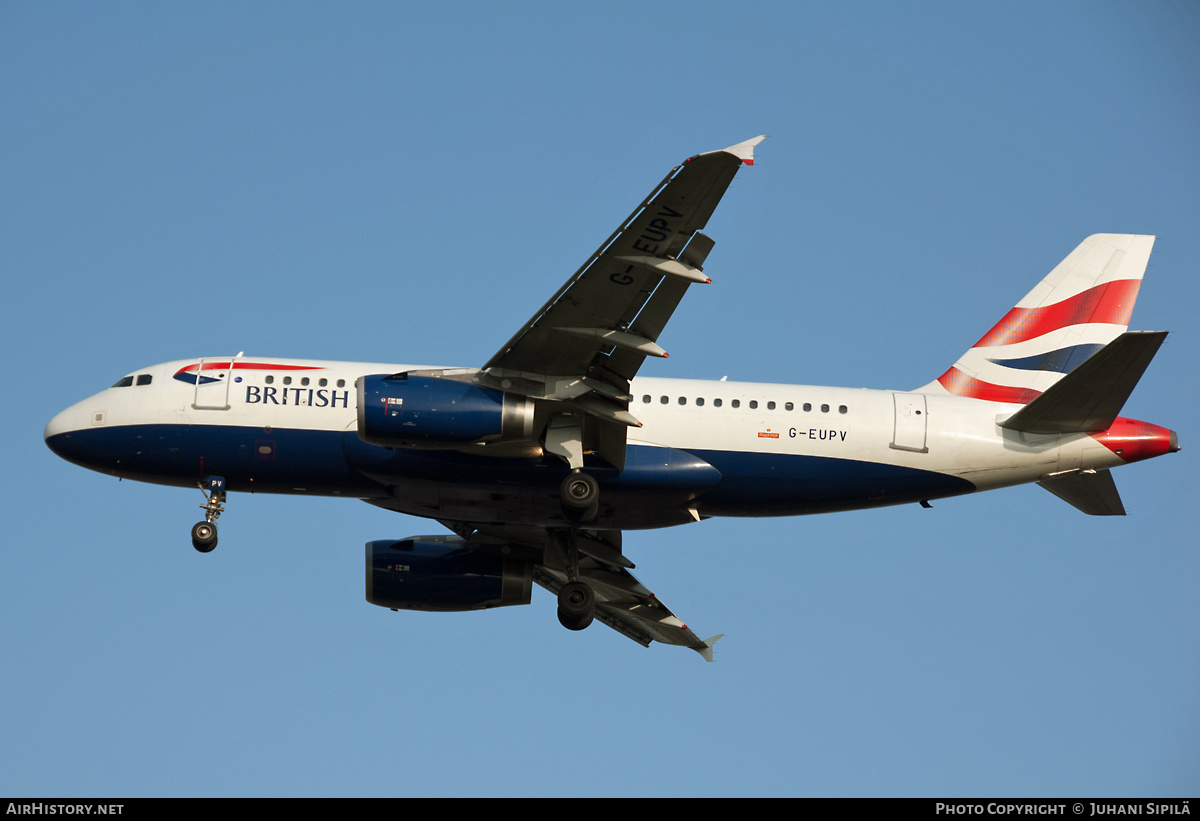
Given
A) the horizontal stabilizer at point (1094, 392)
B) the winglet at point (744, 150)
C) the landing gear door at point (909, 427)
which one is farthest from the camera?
the landing gear door at point (909, 427)

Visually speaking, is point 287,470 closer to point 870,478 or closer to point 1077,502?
point 870,478

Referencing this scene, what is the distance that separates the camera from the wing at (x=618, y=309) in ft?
87.9

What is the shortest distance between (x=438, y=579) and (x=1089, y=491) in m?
17.6

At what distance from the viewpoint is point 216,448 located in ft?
108

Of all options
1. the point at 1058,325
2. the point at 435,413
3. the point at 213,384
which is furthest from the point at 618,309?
the point at 1058,325

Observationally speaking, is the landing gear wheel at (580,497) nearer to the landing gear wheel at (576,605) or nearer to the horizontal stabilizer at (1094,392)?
the landing gear wheel at (576,605)

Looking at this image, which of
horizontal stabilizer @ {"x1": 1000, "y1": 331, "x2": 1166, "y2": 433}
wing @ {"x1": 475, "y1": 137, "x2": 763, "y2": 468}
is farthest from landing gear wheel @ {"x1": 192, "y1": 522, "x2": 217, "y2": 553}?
horizontal stabilizer @ {"x1": 1000, "y1": 331, "x2": 1166, "y2": 433}

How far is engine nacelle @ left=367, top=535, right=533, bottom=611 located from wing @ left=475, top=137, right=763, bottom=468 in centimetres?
749

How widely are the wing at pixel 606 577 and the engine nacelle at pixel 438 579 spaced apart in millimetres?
617

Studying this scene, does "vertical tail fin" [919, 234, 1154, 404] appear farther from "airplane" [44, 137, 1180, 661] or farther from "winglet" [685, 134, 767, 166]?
"winglet" [685, 134, 767, 166]

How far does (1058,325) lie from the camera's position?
36500 millimetres

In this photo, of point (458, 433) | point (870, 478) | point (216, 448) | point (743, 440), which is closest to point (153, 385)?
point (216, 448)

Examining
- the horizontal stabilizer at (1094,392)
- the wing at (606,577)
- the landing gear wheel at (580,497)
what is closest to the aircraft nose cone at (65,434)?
the wing at (606,577)
